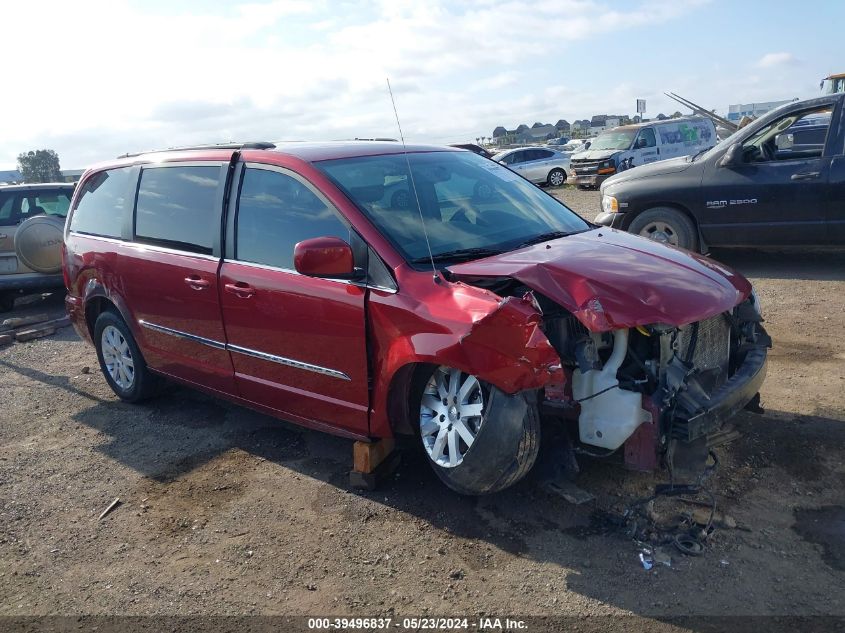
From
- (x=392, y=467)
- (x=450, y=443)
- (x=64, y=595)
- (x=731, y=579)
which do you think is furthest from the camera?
(x=392, y=467)

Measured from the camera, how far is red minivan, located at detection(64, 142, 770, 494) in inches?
134

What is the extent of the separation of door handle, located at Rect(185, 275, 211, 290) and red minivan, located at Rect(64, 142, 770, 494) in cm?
2

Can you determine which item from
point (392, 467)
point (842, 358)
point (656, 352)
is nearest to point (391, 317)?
point (392, 467)

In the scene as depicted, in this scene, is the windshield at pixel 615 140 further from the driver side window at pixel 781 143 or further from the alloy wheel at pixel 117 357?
the alloy wheel at pixel 117 357

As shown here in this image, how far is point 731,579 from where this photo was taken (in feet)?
10.0

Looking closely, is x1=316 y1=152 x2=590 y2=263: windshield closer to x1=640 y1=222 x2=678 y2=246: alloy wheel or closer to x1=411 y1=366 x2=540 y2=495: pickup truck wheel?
x1=411 y1=366 x2=540 y2=495: pickup truck wheel

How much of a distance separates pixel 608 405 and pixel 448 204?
1.59 metres

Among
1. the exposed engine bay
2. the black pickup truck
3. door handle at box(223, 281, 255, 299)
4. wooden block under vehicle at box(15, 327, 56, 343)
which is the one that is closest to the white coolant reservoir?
the exposed engine bay

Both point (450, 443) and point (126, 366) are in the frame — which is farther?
point (126, 366)

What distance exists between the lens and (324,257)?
364 cm

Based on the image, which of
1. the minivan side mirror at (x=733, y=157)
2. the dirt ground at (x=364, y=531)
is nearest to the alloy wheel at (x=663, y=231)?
the minivan side mirror at (x=733, y=157)

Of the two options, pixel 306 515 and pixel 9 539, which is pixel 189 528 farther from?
pixel 9 539

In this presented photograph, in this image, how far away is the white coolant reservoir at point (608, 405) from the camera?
11.1 ft

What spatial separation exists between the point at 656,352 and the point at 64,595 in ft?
9.79
